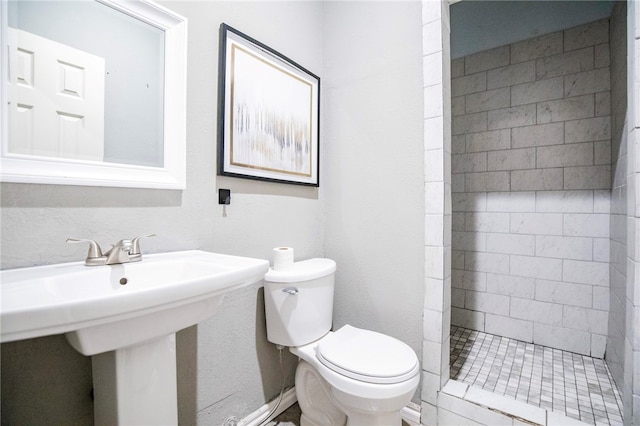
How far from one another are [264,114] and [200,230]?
66cm

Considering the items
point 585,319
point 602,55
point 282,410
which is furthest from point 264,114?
point 585,319

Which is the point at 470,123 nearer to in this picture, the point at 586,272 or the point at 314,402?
the point at 586,272

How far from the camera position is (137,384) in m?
0.77

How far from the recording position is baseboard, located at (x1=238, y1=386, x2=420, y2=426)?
1379 mm

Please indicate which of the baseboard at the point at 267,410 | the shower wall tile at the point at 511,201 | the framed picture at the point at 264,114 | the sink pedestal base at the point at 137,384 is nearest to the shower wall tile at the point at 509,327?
the shower wall tile at the point at 511,201

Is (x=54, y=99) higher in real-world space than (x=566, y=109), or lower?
lower

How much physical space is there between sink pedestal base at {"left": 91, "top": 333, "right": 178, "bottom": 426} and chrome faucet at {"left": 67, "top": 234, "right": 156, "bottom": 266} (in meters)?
0.26

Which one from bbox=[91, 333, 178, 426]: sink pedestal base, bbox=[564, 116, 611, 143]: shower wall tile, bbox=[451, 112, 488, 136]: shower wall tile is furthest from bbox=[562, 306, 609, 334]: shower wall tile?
bbox=[91, 333, 178, 426]: sink pedestal base

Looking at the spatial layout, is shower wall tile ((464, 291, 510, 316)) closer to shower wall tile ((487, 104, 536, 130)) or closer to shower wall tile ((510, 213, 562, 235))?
shower wall tile ((510, 213, 562, 235))

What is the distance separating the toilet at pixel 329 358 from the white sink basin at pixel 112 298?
47cm

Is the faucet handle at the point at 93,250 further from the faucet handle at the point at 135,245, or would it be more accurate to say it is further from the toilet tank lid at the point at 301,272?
the toilet tank lid at the point at 301,272

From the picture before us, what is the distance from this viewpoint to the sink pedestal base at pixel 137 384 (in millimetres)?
742

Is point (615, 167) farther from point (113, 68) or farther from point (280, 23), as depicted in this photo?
point (113, 68)

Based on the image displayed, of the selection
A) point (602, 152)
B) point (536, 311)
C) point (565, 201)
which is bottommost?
point (536, 311)
